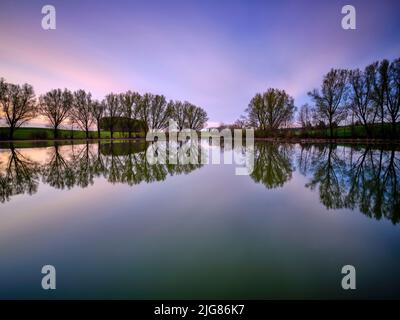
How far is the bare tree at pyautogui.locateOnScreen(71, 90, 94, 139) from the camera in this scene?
34938 mm

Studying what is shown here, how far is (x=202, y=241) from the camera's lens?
2.69m

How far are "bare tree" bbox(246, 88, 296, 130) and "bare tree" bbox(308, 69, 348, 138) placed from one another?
9422 millimetres

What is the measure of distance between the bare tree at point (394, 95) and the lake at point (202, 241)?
2432 centimetres

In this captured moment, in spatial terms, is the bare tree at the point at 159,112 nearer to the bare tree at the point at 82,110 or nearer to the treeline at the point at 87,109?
the treeline at the point at 87,109

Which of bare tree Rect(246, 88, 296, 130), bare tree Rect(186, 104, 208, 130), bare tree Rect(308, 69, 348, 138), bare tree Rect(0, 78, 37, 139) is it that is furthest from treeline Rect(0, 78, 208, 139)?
bare tree Rect(308, 69, 348, 138)

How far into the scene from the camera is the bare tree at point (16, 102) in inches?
1046

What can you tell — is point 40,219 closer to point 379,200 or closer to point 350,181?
point 379,200

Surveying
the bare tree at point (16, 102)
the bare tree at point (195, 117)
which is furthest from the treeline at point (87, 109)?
the bare tree at point (195, 117)

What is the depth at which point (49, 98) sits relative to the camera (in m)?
31.8

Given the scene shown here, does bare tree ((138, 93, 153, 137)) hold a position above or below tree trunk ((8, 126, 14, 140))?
above

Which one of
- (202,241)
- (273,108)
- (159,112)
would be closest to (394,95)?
(273,108)

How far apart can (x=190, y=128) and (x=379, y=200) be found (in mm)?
51910

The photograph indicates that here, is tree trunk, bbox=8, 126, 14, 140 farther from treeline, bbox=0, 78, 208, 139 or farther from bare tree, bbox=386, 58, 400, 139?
bare tree, bbox=386, 58, 400, 139

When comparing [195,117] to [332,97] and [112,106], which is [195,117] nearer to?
[112,106]
